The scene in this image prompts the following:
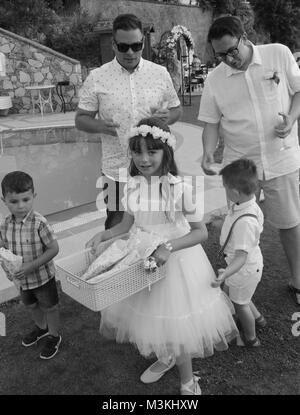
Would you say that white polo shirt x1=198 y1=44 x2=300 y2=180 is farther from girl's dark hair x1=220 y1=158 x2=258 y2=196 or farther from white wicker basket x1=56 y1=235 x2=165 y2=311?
white wicker basket x1=56 y1=235 x2=165 y2=311

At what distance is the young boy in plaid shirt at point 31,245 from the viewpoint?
7.70 ft

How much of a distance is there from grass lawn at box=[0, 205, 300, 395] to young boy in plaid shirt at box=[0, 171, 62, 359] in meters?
0.14

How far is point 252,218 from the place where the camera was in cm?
239

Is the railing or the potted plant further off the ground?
the railing

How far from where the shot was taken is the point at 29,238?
2.41 m

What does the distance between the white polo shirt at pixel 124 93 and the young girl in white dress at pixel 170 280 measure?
1.65ft

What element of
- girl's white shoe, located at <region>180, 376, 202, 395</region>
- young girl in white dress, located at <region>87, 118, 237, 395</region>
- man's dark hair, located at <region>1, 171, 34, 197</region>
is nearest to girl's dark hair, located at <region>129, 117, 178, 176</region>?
young girl in white dress, located at <region>87, 118, 237, 395</region>

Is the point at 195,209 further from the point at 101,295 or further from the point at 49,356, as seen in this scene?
the point at 49,356

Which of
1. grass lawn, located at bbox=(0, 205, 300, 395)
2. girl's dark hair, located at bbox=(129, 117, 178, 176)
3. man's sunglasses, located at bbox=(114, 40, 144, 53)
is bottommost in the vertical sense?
grass lawn, located at bbox=(0, 205, 300, 395)

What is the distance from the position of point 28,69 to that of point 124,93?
36.2 ft

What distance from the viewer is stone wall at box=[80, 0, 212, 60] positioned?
1824 centimetres

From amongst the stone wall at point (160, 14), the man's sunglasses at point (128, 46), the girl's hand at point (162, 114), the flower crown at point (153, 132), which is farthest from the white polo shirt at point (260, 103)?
the stone wall at point (160, 14)

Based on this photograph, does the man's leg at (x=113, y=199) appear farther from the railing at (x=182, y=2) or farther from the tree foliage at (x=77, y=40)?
the railing at (x=182, y=2)
